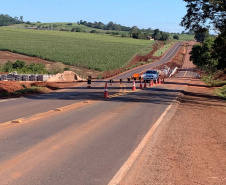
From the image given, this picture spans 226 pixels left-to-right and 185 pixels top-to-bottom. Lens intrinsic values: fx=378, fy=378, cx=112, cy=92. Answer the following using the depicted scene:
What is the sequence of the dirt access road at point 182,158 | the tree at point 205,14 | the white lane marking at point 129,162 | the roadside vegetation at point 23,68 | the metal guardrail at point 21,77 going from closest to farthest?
the white lane marking at point 129,162, the dirt access road at point 182,158, the tree at point 205,14, the metal guardrail at point 21,77, the roadside vegetation at point 23,68

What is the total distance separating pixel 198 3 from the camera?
28.3 m

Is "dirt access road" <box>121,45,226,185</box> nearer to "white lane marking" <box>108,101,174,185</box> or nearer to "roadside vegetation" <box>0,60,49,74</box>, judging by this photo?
"white lane marking" <box>108,101,174,185</box>

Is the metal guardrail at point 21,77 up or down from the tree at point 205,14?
down

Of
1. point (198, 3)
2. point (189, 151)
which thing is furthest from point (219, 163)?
point (198, 3)

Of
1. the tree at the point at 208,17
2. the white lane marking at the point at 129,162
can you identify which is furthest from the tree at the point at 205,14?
the white lane marking at the point at 129,162

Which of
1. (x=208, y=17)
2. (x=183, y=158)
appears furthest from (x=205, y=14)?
(x=183, y=158)

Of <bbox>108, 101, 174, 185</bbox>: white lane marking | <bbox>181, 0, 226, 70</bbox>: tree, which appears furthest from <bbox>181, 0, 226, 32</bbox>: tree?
<bbox>108, 101, 174, 185</bbox>: white lane marking

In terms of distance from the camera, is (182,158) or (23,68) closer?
(182,158)

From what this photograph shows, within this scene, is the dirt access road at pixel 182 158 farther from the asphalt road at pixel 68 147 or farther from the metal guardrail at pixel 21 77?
the metal guardrail at pixel 21 77

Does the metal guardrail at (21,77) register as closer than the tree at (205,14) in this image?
No

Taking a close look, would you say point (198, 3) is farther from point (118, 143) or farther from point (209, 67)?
point (209, 67)

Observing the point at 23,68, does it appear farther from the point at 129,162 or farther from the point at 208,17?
the point at 129,162

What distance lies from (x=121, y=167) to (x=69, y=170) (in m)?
1.04

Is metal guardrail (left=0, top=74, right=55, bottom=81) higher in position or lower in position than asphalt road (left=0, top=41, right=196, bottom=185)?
lower
